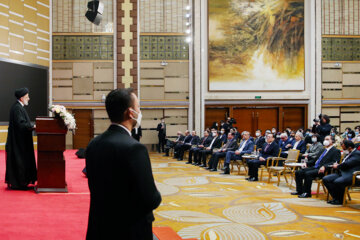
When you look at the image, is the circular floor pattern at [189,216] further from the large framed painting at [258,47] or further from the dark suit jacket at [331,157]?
the large framed painting at [258,47]

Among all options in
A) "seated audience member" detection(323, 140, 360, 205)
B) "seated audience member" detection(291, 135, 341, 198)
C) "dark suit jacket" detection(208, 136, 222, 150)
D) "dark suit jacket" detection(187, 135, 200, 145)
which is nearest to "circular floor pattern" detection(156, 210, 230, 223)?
"seated audience member" detection(323, 140, 360, 205)

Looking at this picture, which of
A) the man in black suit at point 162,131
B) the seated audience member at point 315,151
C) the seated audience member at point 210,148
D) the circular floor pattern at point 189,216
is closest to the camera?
the circular floor pattern at point 189,216

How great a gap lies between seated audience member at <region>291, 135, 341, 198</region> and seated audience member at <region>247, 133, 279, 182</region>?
1810 millimetres

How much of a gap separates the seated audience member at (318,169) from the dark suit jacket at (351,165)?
519 millimetres

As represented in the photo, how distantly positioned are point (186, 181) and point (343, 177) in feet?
11.9

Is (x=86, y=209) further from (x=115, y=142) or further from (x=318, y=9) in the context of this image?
(x=318, y=9)

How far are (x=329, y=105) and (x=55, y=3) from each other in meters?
12.6

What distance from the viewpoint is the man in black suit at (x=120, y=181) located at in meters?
1.51

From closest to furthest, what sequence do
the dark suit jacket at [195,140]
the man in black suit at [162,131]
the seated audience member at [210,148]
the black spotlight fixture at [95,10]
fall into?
the black spotlight fixture at [95,10], the seated audience member at [210,148], the dark suit jacket at [195,140], the man in black suit at [162,131]

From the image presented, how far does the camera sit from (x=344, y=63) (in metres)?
16.9

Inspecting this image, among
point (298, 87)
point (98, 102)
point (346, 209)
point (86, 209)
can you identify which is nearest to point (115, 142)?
point (86, 209)

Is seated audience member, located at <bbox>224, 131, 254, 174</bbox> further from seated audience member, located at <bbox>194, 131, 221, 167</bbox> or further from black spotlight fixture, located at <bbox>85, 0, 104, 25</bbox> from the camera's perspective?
black spotlight fixture, located at <bbox>85, 0, 104, 25</bbox>

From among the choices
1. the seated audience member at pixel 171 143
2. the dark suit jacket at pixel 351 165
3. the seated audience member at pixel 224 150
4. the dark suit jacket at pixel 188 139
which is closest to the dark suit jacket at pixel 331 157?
the dark suit jacket at pixel 351 165

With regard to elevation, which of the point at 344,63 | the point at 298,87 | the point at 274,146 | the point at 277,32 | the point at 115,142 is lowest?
the point at 274,146
